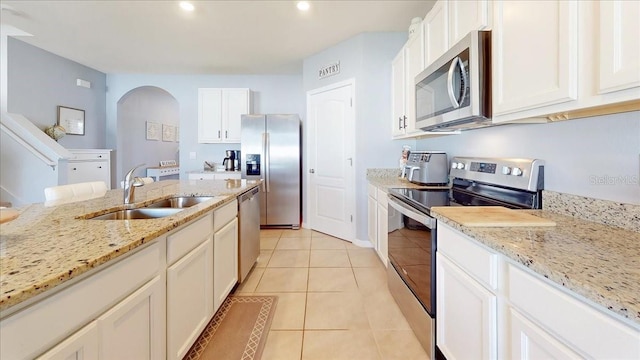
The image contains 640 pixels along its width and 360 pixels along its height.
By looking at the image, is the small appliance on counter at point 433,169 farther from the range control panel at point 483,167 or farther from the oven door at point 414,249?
the oven door at point 414,249

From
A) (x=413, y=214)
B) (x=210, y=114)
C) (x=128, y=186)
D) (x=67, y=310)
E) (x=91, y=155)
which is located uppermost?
(x=210, y=114)

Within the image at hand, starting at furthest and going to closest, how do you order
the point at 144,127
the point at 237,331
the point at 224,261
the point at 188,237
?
the point at 144,127, the point at 224,261, the point at 237,331, the point at 188,237

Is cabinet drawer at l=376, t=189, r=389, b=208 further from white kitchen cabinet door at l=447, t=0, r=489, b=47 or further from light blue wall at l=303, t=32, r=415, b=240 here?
white kitchen cabinet door at l=447, t=0, r=489, b=47

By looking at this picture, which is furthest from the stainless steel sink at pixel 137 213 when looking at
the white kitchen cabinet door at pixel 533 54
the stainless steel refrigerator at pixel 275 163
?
the stainless steel refrigerator at pixel 275 163

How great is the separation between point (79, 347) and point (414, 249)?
151 centimetres

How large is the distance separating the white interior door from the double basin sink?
202 cm

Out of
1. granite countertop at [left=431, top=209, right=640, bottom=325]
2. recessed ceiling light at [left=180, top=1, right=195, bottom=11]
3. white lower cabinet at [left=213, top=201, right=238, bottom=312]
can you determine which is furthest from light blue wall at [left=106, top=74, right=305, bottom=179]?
granite countertop at [left=431, top=209, right=640, bottom=325]

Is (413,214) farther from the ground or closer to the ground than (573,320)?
farther from the ground

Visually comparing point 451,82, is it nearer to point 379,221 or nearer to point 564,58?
point 564,58

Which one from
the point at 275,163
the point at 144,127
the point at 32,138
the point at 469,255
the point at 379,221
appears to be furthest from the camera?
the point at 144,127

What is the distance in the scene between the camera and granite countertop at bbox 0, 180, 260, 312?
25.0 inches

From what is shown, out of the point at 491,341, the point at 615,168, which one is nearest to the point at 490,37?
the point at 615,168

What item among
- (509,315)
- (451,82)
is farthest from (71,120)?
(509,315)

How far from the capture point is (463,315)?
45.6 inches
